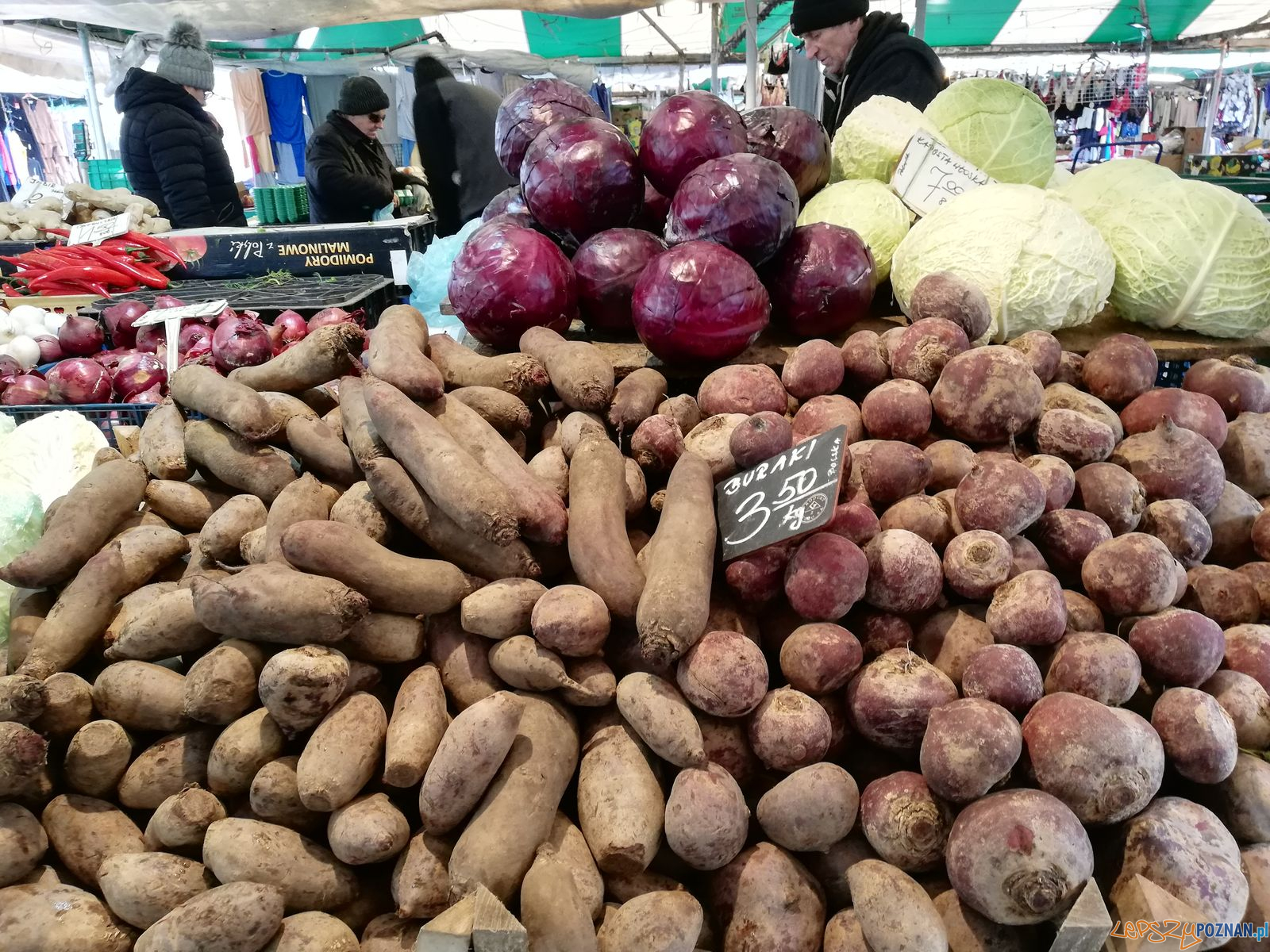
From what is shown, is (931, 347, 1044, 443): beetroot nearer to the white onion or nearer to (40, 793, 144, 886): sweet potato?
(40, 793, 144, 886): sweet potato

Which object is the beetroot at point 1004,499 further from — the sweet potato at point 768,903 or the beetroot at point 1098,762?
the sweet potato at point 768,903

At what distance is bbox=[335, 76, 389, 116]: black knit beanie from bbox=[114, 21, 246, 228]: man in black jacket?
1075 millimetres

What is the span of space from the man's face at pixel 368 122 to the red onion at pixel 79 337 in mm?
3731

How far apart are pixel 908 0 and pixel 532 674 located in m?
13.6

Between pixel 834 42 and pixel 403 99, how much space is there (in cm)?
1199

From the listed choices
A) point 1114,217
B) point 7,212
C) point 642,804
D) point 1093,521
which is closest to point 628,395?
point 642,804

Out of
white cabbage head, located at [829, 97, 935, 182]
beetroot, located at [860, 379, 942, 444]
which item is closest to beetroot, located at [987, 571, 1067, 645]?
beetroot, located at [860, 379, 942, 444]

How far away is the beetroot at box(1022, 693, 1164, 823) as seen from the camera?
4.15 feet

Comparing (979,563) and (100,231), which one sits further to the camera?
(100,231)

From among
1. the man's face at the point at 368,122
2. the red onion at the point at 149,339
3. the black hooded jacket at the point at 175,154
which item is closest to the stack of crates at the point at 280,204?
the black hooded jacket at the point at 175,154

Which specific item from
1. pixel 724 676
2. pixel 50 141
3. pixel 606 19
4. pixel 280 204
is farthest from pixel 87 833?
pixel 50 141

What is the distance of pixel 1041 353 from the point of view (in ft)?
6.32

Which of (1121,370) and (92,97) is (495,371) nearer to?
(1121,370)

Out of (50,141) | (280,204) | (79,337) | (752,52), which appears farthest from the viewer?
(50,141)
